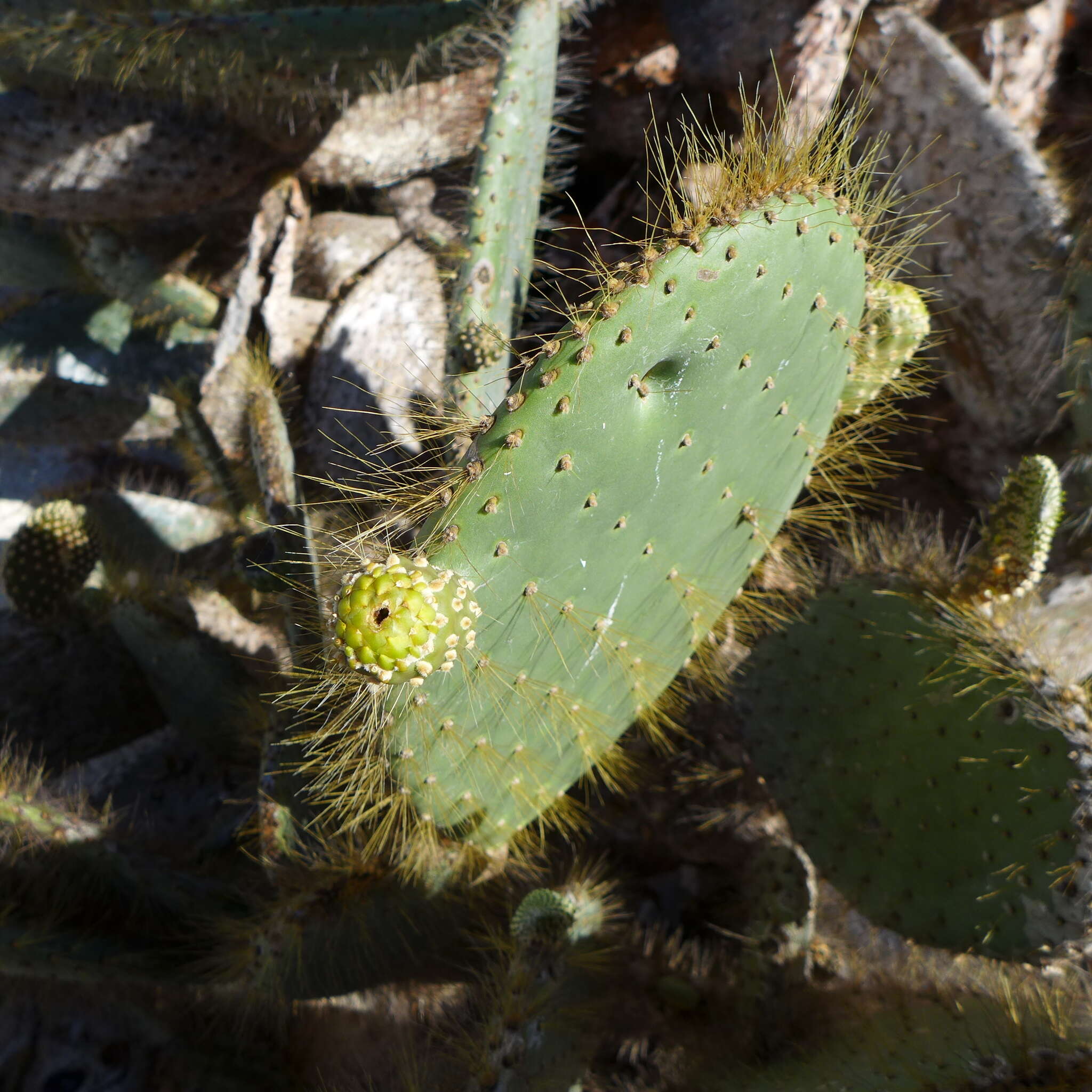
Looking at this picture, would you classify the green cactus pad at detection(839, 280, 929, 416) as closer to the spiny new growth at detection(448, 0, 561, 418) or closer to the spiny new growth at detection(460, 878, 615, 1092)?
the spiny new growth at detection(448, 0, 561, 418)

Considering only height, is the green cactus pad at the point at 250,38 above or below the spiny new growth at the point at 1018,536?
above

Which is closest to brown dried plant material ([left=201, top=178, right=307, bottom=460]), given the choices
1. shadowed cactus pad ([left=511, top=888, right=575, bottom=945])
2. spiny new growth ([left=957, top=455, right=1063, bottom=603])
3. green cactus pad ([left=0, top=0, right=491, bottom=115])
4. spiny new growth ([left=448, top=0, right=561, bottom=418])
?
green cactus pad ([left=0, top=0, right=491, bottom=115])

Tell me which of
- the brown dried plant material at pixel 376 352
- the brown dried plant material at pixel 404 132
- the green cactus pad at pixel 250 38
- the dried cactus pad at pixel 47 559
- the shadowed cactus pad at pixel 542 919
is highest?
the green cactus pad at pixel 250 38

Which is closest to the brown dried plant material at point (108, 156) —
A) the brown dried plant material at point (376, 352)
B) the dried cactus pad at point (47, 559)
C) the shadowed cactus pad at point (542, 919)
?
the brown dried plant material at point (376, 352)

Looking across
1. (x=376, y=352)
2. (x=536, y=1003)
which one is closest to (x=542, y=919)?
(x=536, y=1003)

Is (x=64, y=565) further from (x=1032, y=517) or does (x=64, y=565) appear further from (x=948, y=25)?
(x=948, y=25)

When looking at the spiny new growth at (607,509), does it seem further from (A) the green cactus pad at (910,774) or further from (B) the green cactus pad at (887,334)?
(A) the green cactus pad at (910,774)

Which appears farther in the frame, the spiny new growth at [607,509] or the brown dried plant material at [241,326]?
the brown dried plant material at [241,326]
